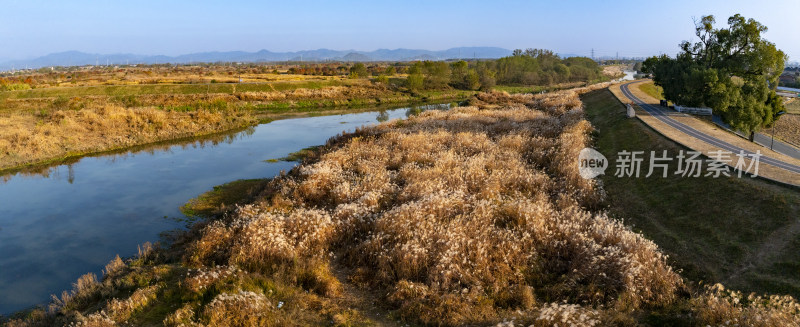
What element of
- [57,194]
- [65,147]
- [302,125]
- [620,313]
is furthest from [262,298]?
[302,125]

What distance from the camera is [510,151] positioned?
25.8 metres

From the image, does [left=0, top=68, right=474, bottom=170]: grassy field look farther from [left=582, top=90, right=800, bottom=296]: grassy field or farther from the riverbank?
[left=582, top=90, right=800, bottom=296]: grassy field

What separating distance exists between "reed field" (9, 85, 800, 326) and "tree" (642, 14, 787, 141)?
78.0 feet

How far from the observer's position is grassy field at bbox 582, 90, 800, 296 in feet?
40.3

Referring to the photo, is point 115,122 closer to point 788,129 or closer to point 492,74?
point 788,129

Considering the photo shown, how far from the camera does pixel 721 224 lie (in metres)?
15.1

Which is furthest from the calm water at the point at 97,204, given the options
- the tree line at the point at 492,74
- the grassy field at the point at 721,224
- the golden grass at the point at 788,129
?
the tree line at the point at 492,74

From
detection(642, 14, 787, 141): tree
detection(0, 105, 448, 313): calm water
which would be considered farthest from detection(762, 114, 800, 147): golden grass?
detection(0, 105, 448, 313): calm water

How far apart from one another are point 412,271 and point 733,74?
4161 cm

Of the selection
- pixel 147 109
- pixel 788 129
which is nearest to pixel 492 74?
pixel 788 129

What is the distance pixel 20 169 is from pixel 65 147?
190 inches

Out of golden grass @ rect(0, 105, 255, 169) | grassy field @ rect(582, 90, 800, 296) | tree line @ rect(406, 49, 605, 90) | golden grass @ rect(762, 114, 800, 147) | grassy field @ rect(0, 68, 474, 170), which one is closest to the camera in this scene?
grassy field @ rect(582, 90, 800, 296)

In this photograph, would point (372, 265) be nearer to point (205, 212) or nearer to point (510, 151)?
point (205, 212)

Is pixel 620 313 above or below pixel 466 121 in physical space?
below
